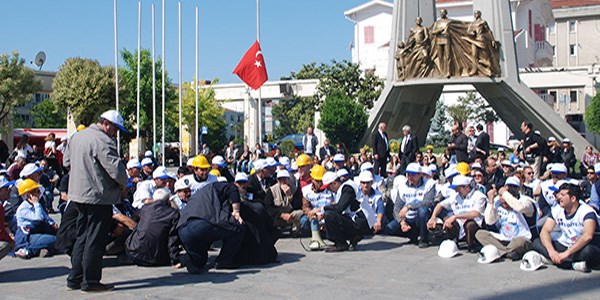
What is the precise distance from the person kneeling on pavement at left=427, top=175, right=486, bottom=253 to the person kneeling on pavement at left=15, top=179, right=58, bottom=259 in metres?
5.13

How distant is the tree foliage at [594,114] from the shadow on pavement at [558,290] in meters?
Result: 30.8

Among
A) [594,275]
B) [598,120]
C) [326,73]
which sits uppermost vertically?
[326,73]

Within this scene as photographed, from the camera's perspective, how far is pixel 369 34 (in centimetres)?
5856

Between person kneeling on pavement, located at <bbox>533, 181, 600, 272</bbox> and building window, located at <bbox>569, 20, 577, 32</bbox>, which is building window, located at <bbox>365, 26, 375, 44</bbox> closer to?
building window, located at <bbox>569, 20, 577, 32</bbox>

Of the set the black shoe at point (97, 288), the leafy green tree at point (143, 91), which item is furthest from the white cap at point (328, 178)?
the leafy green tree at point (143, 91)

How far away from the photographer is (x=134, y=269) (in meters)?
7.94

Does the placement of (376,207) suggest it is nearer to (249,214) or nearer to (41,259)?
(249,214)

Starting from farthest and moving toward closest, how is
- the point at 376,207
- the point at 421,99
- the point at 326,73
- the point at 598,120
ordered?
1. the point at 326,73
2. the point at 598,120
3. the point at 421,99
4. the point at 376,207

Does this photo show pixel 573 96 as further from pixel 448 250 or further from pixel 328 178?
pixel 328 178

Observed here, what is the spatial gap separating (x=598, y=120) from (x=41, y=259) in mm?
33237

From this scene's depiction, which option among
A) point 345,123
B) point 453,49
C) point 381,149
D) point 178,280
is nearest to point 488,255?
point 178,280

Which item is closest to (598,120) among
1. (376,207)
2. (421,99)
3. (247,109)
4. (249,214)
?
(421,99)

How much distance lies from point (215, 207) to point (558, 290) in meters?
3.74

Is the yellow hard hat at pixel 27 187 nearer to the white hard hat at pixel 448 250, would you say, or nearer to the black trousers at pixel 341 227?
the black trousers at pixel 341 227
